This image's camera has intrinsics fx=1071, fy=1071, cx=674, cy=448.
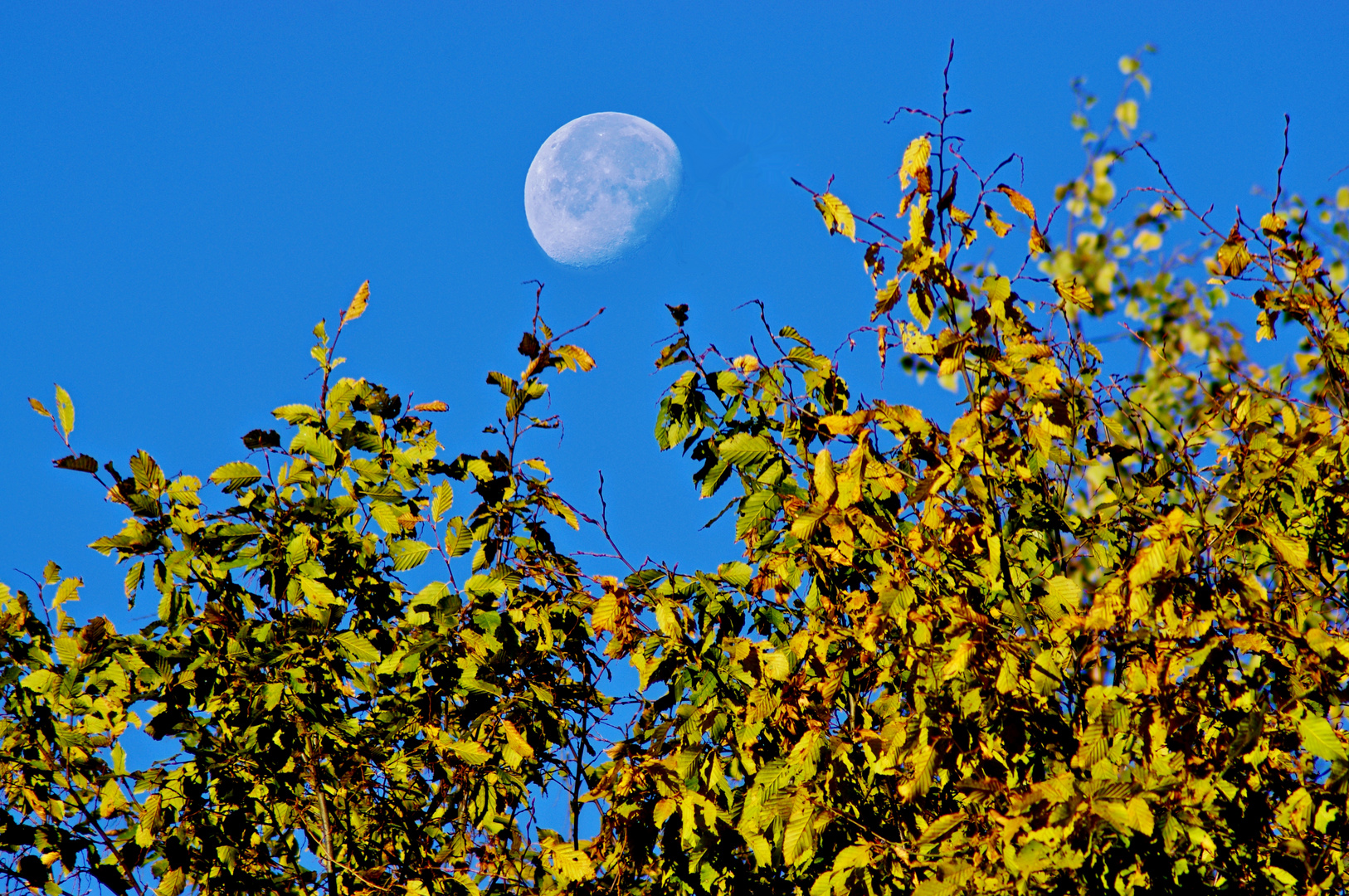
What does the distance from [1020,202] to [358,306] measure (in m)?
2.03

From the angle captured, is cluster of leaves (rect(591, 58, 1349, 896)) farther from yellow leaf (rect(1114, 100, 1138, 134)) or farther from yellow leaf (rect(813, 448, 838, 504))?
yellow leaf (rect(1114, 100, 1138, 134))

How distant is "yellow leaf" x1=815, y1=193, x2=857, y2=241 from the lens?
3021mm

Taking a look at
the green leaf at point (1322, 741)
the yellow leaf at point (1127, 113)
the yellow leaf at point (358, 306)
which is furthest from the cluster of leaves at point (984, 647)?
the yellow leaf at point (1127, 113)

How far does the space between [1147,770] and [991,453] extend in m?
1.04

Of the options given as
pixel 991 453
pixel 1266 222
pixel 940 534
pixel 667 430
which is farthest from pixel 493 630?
pixel 1266 222

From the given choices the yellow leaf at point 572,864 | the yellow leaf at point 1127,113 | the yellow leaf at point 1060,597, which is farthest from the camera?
the yellow leaf at point 1127,113

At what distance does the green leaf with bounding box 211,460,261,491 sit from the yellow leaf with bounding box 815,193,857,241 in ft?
6.14

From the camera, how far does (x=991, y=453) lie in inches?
126

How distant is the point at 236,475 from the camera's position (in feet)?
10.6

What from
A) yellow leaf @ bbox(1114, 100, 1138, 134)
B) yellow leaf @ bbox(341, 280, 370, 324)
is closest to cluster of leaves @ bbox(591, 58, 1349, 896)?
yellow leaf @ bbox(341, 280, 370, 324)

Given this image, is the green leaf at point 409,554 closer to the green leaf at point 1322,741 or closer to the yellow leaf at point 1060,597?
the yellow leaf at point 1060,597

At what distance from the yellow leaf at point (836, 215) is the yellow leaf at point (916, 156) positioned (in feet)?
0.62

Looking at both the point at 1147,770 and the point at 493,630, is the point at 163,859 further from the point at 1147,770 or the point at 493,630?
the point at 1147,770

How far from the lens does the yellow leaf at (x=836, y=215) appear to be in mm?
3021
